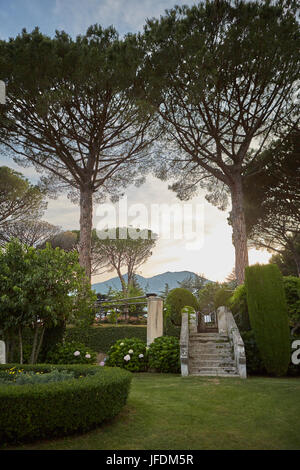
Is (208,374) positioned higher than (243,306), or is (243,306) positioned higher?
(243,306)

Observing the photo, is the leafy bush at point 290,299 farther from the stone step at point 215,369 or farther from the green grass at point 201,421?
the green grass at point 201,421

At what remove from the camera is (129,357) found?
A: 868 cm

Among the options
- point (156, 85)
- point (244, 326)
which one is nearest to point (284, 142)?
point (156, 85)

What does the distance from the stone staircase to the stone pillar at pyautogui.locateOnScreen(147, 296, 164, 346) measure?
39.0 inches

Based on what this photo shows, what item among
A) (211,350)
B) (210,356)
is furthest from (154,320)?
(210,356)

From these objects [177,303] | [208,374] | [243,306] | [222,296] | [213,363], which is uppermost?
[222,296]

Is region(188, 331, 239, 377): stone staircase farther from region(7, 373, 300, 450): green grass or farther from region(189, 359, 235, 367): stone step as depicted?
region(7, 373, 300, 450): green grass

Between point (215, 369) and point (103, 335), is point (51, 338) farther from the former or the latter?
point (215, 369)

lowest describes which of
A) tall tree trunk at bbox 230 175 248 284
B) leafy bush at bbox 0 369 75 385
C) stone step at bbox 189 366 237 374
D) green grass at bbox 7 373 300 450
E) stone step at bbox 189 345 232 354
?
stone step at bbox 189 366 237 374

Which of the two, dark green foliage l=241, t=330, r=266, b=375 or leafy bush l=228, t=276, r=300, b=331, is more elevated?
leafy bush l=228, t=276, r=300, b=331

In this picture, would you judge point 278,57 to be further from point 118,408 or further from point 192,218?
point 118,408

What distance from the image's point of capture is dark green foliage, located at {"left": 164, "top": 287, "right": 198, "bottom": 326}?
1177 cm

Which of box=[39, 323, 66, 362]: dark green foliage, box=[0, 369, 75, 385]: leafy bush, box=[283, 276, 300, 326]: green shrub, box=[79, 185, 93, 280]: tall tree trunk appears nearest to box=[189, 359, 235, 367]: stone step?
box=[283, 276, 300, 326]: green shrub

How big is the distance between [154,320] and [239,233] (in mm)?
5339
